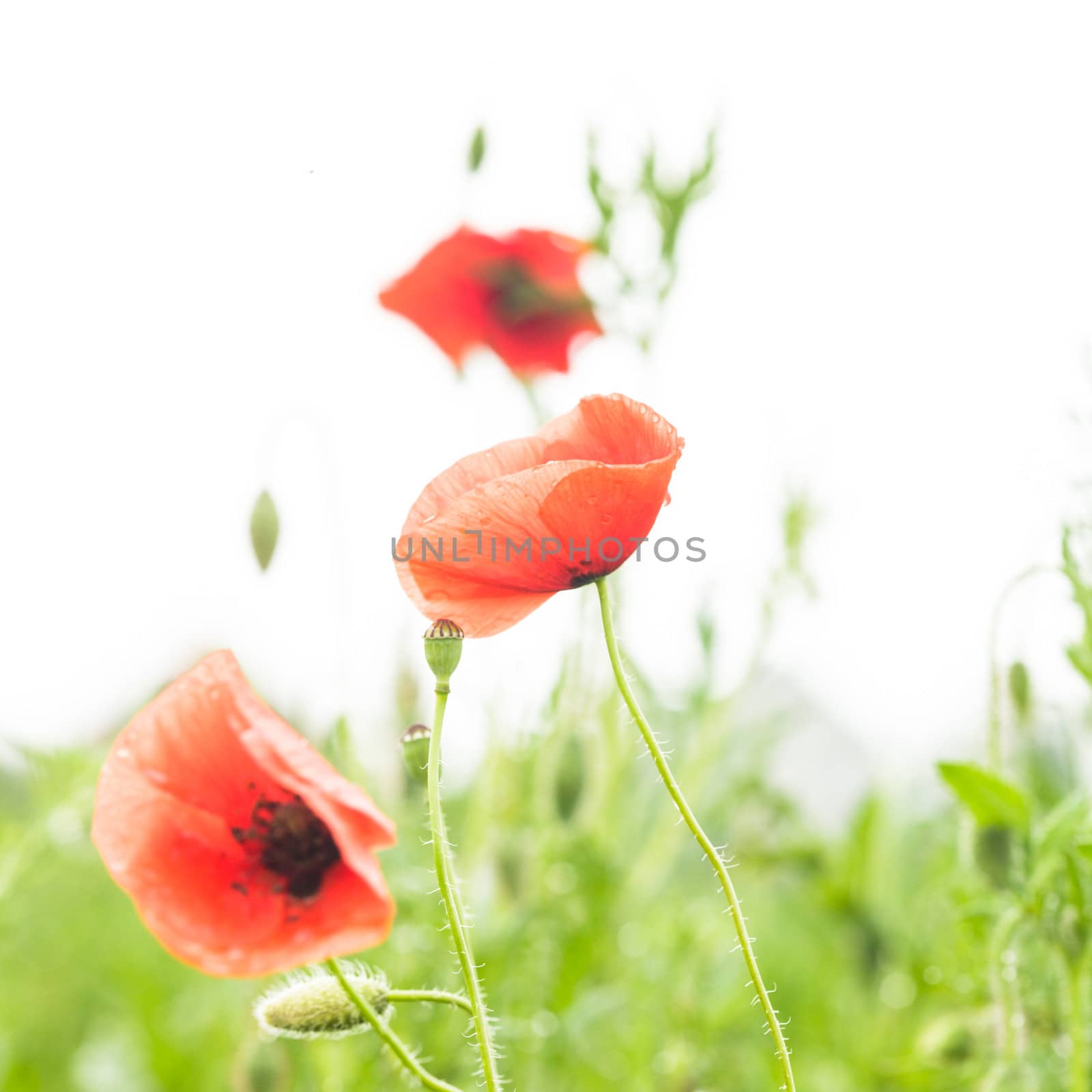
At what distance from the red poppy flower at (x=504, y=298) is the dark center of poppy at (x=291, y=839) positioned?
2.25 feet

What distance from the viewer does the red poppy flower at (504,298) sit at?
1105 millimetres

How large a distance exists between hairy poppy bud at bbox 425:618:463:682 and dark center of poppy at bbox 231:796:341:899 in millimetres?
95

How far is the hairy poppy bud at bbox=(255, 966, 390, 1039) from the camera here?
40 cm

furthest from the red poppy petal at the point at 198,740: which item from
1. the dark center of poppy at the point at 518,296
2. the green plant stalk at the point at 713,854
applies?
the dark center of poppy at the point at 518,296

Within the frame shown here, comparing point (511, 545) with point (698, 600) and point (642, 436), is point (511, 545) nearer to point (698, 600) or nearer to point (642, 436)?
point (642, 436)

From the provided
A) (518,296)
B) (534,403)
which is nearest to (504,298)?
(518,296)

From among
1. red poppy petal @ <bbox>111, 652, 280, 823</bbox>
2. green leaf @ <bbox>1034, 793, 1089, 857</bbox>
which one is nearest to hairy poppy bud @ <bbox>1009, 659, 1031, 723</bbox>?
green leaf @ <bbox>1034, 793, 1089, 857</bbox>

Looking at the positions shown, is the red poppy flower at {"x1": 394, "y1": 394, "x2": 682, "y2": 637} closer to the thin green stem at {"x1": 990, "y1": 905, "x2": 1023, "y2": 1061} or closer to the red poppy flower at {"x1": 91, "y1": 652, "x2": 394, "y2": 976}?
the red poppy flower at {"x1": 91, "y1": 652, "x2": 394, "y2": 976}

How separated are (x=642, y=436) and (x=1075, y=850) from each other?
329 millimetres

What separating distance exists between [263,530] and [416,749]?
328mm

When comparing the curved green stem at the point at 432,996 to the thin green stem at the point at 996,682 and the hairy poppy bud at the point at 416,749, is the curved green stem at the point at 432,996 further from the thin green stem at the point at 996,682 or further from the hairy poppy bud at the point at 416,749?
the thin green stem at the point at 996,682

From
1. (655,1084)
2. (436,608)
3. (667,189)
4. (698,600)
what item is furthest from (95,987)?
(436,608)

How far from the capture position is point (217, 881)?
41 centimetres

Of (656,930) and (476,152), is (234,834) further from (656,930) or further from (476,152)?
(656,930)
